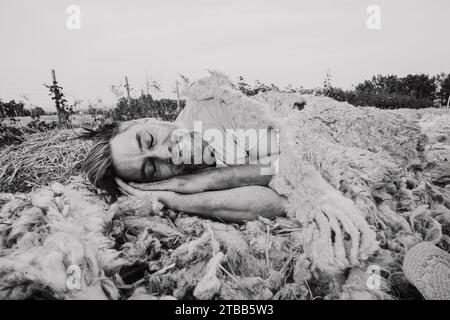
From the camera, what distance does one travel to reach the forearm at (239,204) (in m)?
1.60

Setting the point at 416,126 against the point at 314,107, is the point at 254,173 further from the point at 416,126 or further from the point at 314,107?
the point at 416,126

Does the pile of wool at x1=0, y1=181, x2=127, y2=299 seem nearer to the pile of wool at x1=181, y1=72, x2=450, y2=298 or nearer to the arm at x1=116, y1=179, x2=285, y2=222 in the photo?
the arm at x1=116, y1=179, x2=285, y2=222

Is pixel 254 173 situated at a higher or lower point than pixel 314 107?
lower

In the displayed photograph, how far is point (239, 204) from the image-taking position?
1.60m

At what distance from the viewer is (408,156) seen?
1.90 metres

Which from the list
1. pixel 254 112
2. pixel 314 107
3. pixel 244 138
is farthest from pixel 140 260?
pixel 314 107

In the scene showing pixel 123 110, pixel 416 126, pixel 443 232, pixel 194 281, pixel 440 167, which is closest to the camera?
pixel 194 281

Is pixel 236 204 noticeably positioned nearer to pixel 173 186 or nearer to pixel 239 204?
pixel 239 204

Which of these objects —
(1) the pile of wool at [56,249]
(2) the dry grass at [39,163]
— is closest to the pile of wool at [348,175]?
(1) the pile of wool at [56,249]

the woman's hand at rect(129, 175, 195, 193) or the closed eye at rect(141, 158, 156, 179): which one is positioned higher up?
the closed eye at rect(141, 158, 156, 179)

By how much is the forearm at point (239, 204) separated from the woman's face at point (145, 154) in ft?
0.81

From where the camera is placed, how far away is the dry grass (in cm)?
210

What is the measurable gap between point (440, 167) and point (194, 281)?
1.64m

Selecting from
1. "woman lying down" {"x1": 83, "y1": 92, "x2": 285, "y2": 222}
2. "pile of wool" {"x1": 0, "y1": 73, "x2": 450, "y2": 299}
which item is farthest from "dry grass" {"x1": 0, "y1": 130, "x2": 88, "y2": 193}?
"woman lying down" {"x1": 83, "y1": 92, "x2": 285, "y2": 222}
